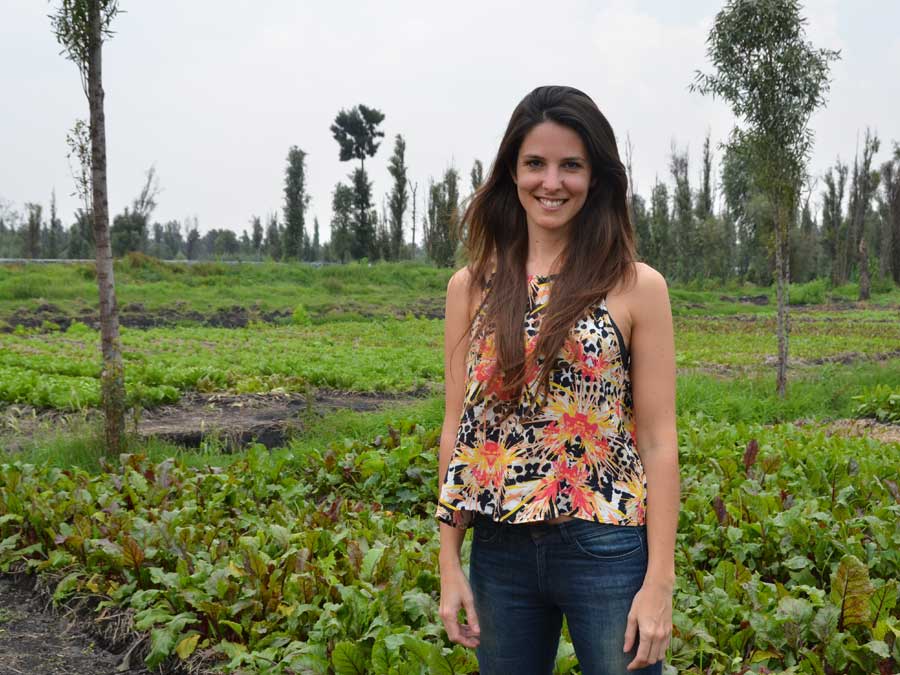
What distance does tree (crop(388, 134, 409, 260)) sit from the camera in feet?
148

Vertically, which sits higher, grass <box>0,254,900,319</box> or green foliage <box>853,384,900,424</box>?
grass <box>0,254,900,319</box>

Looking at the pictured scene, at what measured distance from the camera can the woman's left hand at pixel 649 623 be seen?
1.74 m

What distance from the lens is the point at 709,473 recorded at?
5.76 metres

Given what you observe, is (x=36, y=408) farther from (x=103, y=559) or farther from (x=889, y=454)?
(x=889, y=454)

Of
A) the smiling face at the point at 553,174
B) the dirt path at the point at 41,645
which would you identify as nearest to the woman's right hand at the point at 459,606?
the smiling face at the point at 553,174

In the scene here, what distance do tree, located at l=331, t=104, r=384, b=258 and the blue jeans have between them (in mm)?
41396

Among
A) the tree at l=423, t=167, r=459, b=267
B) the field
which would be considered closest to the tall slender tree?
the tree at l=423, t=167, r=459, b=267

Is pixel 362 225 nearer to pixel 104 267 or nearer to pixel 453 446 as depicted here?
pixel 104 267

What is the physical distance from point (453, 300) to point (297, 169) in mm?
43936

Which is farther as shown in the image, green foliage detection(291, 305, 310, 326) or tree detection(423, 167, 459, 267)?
tree detection(423, 167, 459, 267)

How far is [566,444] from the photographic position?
1.85 metres

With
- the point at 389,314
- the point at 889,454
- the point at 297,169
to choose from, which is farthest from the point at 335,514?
the point at 297,169

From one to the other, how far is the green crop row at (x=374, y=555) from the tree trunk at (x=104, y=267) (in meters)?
0.78

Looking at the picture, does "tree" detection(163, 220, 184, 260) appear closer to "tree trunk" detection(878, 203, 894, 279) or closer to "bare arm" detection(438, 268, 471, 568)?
"tree trunk" detection(878, 203, 894, 279)
